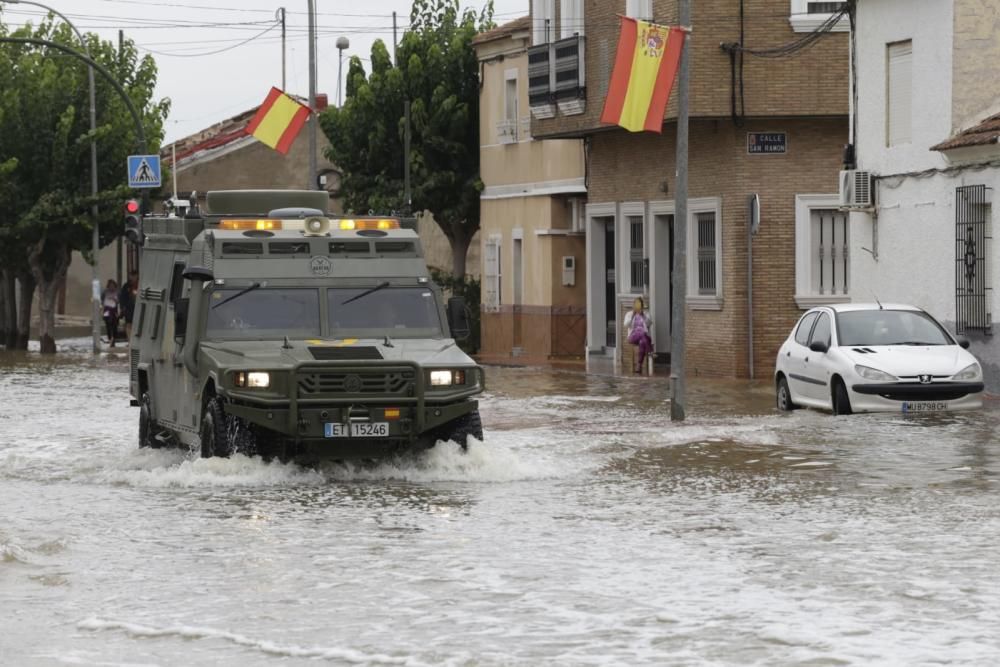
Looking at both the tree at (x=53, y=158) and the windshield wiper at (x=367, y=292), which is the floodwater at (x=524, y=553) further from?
the tree at (x=53, y=158)

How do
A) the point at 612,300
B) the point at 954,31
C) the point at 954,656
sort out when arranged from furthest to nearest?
1. the point at 612,300
2. the point at 954,31
3. the point at 954,656

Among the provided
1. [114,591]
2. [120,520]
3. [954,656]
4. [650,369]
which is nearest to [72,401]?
[650,369]

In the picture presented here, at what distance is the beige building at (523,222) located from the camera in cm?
4209

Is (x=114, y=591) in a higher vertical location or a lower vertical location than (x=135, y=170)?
lower

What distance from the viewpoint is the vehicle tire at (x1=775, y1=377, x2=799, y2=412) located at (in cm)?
2531

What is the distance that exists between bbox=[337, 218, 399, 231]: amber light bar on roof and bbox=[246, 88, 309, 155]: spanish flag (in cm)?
2604

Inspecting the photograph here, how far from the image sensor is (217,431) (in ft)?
53.9

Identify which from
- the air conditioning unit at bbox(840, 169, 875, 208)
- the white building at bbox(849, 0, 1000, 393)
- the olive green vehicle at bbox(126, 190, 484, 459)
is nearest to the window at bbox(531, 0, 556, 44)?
the white building at bbox(849, 0, 1000, 393)

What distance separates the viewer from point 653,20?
3484cm

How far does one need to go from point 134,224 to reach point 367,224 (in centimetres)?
2053

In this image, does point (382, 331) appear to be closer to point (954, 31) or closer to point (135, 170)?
point (954, 31)

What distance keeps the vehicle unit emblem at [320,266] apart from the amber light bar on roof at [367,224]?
444 mm

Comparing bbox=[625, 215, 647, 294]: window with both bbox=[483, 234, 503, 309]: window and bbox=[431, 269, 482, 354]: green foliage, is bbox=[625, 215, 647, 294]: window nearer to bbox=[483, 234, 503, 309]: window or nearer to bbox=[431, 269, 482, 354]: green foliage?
bbox=[483, 234, 503, 309]: window

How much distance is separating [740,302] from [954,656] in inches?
1008
